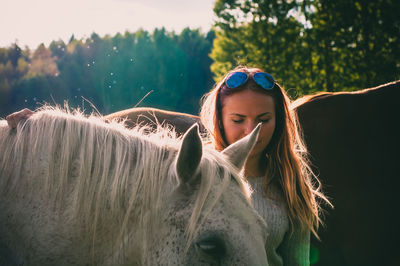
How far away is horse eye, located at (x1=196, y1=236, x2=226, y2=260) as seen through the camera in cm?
130

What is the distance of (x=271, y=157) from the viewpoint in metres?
2.52

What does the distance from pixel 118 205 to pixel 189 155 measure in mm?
424

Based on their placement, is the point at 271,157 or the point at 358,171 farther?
the point at 358,171

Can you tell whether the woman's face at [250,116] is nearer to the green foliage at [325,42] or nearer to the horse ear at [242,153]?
the horse ear at [242,153]

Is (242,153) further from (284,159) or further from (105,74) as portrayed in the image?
(105,74)

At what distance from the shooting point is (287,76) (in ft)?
35.3

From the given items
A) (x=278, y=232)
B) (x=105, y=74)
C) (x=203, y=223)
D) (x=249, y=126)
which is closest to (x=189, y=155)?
(x=203, y=223)

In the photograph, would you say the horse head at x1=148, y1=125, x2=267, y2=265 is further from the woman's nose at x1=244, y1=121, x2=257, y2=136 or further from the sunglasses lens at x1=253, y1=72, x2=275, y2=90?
the sunglasses lens at x1=253, y1=72, x2=275, y2=90

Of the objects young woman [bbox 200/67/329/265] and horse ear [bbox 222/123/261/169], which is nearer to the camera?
horse ear [bbox 222/123/261/169]

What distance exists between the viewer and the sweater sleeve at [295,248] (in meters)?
2.24

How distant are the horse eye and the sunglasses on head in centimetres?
143

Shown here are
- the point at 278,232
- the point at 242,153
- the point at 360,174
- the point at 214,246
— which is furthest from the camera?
the point at 360,174

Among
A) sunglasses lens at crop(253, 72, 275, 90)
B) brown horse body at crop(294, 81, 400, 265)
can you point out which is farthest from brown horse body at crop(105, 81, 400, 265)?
sunglasses lens at crop(253, 72, 275, 90)

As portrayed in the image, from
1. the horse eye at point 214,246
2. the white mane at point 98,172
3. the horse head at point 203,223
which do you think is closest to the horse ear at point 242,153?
the white mane at point 98,172
